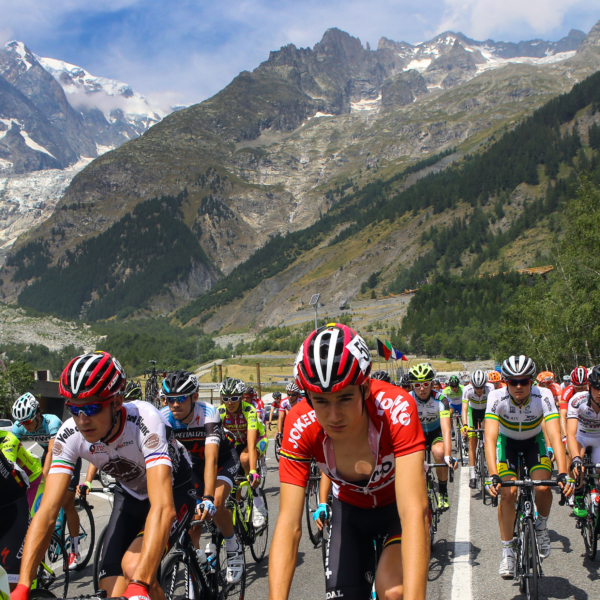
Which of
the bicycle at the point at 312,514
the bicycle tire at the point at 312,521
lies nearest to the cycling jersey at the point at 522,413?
the bicycle at the point at 312,514

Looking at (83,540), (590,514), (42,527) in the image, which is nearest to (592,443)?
(590,514)

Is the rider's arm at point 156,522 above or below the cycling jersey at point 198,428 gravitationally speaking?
below

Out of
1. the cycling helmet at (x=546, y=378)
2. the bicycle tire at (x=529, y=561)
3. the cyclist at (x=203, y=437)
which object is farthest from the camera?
the cycling helmet at (x=546, y=378)

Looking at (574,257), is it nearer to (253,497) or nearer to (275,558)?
(253,497)

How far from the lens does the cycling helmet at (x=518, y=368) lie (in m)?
5.98

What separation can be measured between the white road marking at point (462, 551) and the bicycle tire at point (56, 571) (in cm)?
392

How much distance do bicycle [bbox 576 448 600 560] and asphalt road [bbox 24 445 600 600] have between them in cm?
17

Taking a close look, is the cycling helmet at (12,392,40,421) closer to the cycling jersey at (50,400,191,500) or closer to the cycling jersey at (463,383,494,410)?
the cycling jersey at (50,400,191,500)

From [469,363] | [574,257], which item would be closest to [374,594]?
[574,257]

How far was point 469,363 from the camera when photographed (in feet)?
259

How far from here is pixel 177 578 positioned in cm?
403

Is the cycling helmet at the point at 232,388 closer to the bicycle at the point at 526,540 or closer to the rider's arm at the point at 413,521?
the bicycle at the point at 526,540

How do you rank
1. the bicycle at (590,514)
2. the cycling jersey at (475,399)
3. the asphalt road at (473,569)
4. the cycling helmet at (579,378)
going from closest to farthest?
the asphalt road at (473,569)
the bicycle at (590,514)
the cycling helmet at (579,378)
the cycling jersey at (475,399)

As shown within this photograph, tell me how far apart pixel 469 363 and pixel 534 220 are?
55147mm
